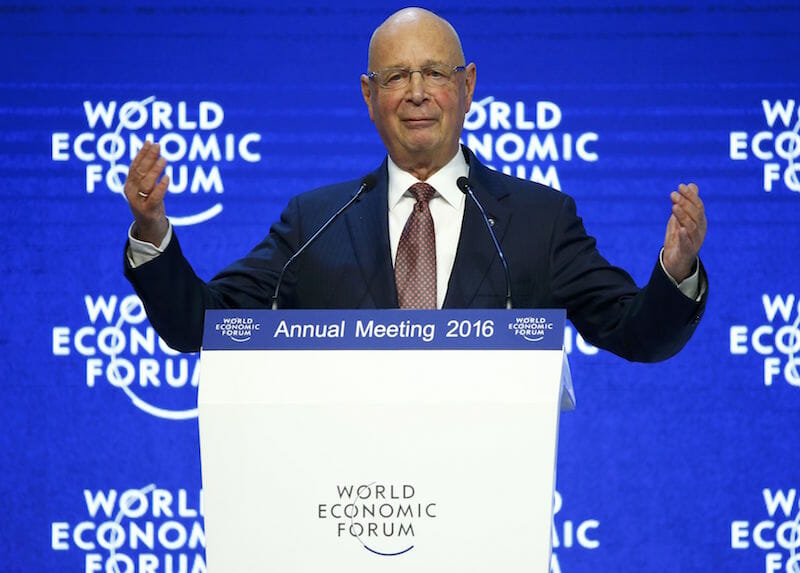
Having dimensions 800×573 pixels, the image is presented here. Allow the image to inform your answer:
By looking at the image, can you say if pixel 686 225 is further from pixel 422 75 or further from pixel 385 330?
pixel 422 75

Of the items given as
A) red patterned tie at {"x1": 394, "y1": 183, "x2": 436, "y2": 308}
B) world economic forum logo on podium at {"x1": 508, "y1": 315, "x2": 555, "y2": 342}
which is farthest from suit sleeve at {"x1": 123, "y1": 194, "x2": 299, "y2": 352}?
world economic forum logo on podium at {"x1": 508, "y1": 315, "x2": 555, "y2": 342}

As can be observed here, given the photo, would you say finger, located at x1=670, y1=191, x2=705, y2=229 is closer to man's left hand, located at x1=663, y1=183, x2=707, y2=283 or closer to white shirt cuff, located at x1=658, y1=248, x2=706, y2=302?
man's left hand, located at x1=663, y1=183, x2=707, y2=283

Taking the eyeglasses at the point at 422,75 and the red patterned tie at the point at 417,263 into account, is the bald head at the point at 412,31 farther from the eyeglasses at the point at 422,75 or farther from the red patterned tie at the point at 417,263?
the red patterned tie at the point at 417,263

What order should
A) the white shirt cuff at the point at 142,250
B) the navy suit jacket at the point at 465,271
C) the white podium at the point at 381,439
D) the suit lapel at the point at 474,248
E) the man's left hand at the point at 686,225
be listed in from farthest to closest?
the suit lapel at the point at 474,248
the navy suit jacket at the point at 465,271
the white shirt cuff at the point at 142,250
the man's left hand at the point at 686,225
the white podium at the point at 381,439

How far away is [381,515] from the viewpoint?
1792mm

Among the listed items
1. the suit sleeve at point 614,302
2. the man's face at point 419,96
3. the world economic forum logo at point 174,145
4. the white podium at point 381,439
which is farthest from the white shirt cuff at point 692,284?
the world economic forum logo at point 174,145

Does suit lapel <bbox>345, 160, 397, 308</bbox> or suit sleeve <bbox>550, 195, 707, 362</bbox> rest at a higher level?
suit lapel <bbox>345, 160, 397, 308</bbox>

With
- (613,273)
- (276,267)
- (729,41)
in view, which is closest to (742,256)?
(729,41)

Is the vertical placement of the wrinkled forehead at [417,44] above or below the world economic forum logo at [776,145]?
below

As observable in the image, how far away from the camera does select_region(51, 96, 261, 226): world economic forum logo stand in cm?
387

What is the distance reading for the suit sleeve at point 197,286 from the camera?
220 centimetres

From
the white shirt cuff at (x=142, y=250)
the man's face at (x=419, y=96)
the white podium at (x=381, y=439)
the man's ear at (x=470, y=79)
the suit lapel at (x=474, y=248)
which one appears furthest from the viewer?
the man's ear at (x=470, y=79)

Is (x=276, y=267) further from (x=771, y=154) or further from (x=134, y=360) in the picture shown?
(x=771, y=154)

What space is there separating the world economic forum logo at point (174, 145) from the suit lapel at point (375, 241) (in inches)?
52.9
